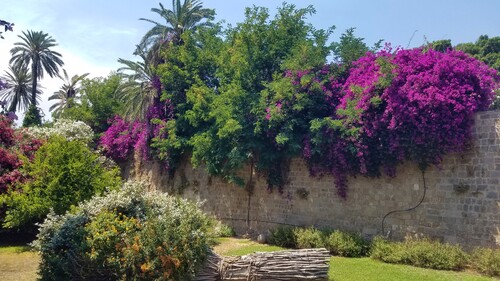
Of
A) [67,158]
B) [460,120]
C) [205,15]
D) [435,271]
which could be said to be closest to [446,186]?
[460,120]

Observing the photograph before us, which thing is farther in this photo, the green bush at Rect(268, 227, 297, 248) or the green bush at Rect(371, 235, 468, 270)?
the green bush at Rect(268, 227, 297, 248)

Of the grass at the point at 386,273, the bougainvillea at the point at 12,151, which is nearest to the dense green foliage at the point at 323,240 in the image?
the grass at the point at 386,273

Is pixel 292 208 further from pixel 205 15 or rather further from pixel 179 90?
pixel 205 15

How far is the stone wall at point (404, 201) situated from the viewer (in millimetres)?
10273

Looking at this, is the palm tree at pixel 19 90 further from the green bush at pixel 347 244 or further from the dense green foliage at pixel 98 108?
the green bush at pixel 347 244

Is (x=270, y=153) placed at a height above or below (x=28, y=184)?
above

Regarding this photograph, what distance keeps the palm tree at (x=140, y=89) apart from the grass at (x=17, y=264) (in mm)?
9186

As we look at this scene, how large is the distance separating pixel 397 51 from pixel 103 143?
17.7 m

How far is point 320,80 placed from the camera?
46.0 ft

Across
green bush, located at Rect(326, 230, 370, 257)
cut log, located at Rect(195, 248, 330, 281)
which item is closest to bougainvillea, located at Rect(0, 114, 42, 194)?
cut log, located at Rect(195, 248, 330, 281)

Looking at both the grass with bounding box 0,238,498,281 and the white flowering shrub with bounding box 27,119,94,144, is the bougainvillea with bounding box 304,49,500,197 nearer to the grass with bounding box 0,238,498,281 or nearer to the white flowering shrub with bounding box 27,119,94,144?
the grass with bounding box 0,238,498,281

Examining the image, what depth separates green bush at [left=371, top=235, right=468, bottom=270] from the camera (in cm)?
966

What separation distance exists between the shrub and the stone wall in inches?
45.0

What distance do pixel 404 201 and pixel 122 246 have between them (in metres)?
7.98
